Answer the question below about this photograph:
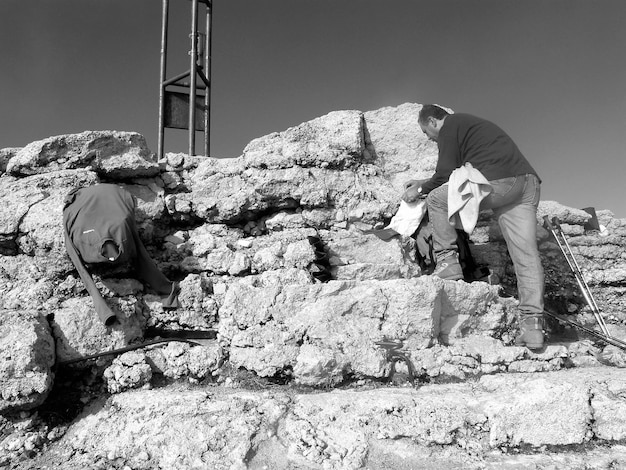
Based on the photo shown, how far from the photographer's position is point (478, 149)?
4562 mm

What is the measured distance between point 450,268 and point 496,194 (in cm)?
88

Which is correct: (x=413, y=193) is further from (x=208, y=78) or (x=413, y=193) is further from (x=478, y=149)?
(x=208, y=78)

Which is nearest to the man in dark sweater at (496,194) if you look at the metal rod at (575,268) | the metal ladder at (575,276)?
the metal ladder at (575,276)

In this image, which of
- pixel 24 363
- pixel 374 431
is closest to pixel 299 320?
pixel 374 431

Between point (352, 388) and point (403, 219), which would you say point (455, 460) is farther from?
point (403, 219)

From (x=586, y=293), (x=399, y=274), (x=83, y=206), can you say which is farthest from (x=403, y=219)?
(x=83, y=206)

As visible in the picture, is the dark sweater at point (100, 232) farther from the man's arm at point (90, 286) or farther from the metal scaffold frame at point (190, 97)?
the metal scaffold frame at point (190, 97)

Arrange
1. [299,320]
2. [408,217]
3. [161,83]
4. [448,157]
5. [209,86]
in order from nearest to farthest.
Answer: [299,320] → [448,157] → [408,217] → [161,83] → [209,86]

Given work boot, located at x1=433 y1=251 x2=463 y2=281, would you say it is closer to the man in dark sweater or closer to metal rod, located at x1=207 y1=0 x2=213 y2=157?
the man in dark sweater

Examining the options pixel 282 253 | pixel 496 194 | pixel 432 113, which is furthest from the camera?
pixel 282 253

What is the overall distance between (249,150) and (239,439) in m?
3.88

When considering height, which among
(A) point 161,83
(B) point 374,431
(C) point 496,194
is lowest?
(B) point 374,431

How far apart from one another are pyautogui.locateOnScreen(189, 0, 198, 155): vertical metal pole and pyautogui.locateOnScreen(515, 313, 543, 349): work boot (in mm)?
6264

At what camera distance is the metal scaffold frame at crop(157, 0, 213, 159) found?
826cm
